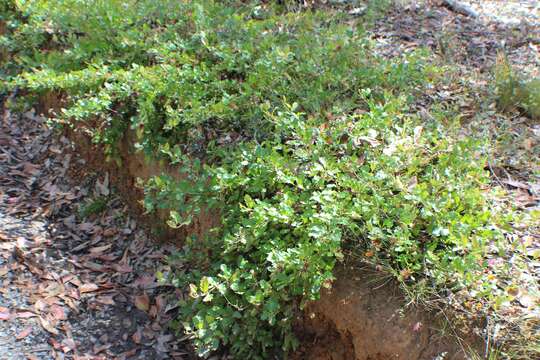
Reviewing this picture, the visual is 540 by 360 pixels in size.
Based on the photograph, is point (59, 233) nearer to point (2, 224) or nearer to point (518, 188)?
point (2, 224)

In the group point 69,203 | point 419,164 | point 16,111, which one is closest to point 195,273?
point 419,164

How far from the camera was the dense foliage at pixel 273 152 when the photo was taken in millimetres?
2955

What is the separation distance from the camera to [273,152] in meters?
3.28

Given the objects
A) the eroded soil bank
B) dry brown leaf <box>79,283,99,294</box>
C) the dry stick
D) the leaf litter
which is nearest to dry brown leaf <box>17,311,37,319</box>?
the leaf litter

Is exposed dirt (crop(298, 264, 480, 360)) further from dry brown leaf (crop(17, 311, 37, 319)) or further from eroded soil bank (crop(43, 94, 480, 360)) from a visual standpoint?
dry brown leaf (crop(17, 311, 37, 319))

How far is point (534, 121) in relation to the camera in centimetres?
424

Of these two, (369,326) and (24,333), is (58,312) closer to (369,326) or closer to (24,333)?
(24,333)

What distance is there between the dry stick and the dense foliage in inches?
66.8

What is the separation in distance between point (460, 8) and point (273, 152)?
148 inches

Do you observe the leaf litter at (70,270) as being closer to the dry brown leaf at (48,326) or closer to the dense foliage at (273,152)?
the dry brown leaf at (48,326)

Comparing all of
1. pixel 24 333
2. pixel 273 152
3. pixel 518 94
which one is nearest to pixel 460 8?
pixel 518 94

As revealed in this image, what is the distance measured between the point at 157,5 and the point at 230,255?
2.93 metres

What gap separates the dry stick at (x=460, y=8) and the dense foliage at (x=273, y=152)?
1.70 meters

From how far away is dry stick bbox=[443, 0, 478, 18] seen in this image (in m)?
5.89
